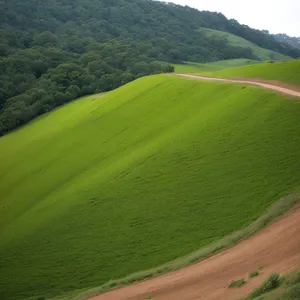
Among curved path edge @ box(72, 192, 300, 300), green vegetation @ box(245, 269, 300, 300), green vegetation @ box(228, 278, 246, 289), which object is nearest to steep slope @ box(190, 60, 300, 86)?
curved path edge @ box(72, 192, 300, 300)

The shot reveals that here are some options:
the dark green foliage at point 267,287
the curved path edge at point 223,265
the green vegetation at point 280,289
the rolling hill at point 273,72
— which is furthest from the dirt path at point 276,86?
the green vegetation at point 280,289

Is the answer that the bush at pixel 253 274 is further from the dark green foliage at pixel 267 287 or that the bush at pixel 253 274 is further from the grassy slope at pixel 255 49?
the grassy slope at pixel 255 49

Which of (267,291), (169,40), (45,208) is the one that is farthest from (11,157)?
(169,40)

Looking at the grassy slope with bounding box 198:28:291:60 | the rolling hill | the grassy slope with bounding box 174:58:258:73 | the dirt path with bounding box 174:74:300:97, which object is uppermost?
the grassy slope with bounding box 198:28:291:60

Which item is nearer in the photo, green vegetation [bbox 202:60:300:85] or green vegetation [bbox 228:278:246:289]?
green vegetation [bbox 228:278:246:289]

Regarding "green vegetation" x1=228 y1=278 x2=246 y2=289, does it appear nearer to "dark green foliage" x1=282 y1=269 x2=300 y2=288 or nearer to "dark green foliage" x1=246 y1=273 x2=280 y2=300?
"dark green foliage" x1=246 y1=273 x2=280 y2=300

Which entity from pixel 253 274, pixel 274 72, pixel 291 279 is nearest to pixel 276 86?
pixel 274 72
